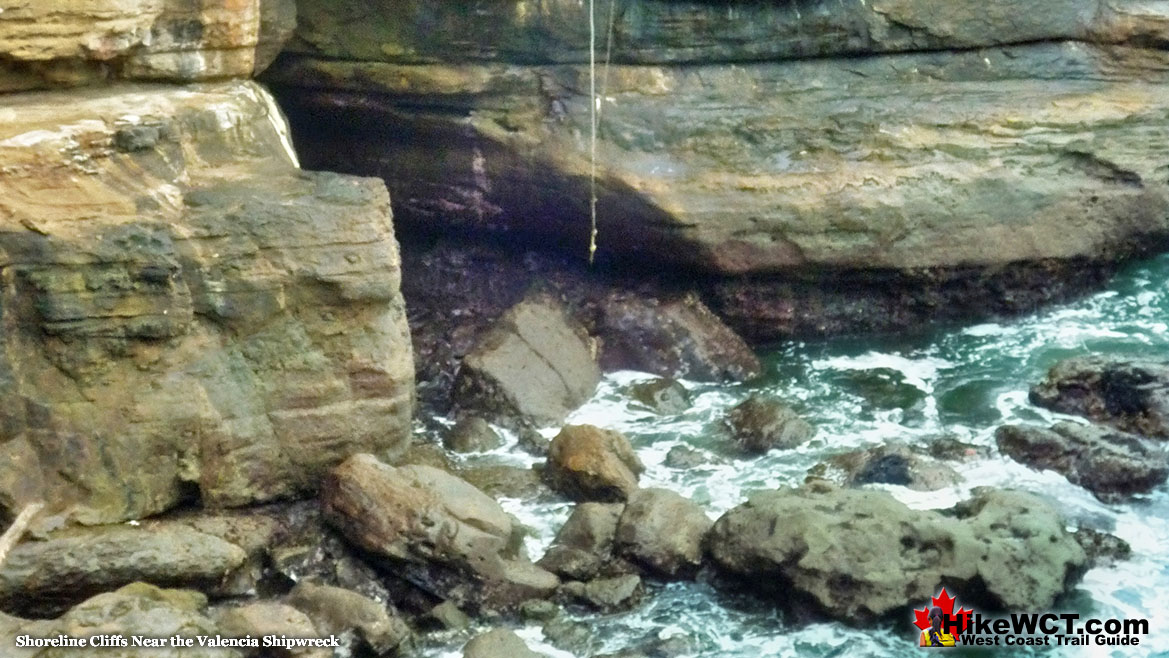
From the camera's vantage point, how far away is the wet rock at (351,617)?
575 cm

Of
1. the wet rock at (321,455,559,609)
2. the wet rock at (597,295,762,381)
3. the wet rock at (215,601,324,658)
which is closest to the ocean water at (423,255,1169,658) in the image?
the wet rock at (597,295,762,381)

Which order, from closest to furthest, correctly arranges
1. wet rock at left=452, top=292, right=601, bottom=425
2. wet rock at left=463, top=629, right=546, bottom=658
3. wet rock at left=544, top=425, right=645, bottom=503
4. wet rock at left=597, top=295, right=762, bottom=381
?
1. wet rock at left=463, top=629, right=546, bottom=658
2. wet rock at left=544, top=425, right=645, bottom=503
3. wet rock at left=452, top=292, right=601, bottom=425
4. wet rock at left=597, top=295, right=762, bottom=381

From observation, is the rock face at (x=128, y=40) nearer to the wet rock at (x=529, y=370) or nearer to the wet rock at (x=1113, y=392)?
the wet rock at (x=529, y=370)

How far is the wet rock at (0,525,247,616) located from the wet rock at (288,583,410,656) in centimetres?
46

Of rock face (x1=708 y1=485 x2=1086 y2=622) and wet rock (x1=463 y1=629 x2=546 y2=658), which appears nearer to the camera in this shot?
wet rock (x1=463 y1=629 x2=546 y2=658)

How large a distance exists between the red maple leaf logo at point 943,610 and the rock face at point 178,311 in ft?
9.77

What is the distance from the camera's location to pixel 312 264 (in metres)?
6.83

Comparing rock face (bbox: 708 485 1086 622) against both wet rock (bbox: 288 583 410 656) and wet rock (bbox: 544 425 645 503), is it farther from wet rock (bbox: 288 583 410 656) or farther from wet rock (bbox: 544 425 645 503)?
wet rock (bbox: 288 583 410 656)

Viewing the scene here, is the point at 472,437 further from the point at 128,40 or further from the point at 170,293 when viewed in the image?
the point at 128,40

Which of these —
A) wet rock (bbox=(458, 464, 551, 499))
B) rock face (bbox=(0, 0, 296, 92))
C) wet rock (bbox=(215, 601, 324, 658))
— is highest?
rock face (bbox=(0, 0, 296, 92))

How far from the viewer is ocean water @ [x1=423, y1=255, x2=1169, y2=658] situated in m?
6.04

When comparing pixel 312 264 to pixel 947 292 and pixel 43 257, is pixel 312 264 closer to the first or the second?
pixel 43 257


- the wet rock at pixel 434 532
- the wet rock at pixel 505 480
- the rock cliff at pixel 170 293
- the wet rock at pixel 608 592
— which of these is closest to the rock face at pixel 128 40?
the rock cliff at pixel 170 293

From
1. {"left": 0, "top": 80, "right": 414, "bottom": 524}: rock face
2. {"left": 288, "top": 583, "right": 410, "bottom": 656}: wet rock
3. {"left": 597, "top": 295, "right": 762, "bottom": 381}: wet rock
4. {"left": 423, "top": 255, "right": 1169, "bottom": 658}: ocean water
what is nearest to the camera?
{"left": 288, "top": 583, "right": 410, "bottom": 656}: wet rock
